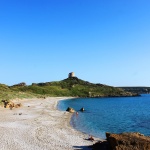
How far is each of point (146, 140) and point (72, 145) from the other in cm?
991

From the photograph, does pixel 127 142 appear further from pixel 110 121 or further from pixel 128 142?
pixel 110 121

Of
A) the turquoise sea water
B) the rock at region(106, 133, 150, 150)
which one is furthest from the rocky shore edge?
the turquoise sea water

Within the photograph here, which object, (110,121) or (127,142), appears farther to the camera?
(110,121)

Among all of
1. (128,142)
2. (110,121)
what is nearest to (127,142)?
(128,142)

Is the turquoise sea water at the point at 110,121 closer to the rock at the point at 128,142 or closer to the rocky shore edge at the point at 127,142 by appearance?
the rocky shore edge at the point at 127,142

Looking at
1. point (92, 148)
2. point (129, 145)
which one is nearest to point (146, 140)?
point (129, 145)

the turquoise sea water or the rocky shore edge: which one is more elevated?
the rocky shore edge

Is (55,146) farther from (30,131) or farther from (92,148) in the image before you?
(30,131)

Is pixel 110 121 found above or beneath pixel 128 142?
beneath

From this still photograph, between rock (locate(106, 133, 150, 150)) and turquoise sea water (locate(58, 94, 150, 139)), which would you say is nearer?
rock (locate(106, 133, 150, 150))

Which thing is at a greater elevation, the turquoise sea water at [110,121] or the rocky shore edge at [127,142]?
the rocky shore edge at [127,142]

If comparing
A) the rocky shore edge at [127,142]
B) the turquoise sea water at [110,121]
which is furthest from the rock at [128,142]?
the turquoise sea water at [110,121]

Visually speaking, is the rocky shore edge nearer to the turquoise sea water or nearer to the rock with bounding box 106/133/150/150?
the rock with bounding box 106/133/150/150

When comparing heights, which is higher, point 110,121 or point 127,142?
point 127,142
